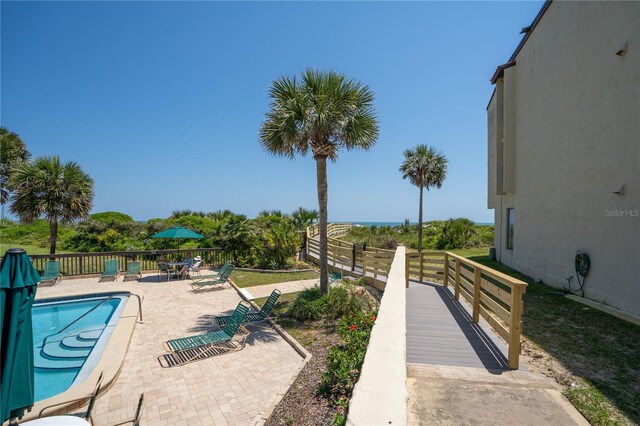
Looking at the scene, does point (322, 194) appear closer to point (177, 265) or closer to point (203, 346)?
point (203, 346)

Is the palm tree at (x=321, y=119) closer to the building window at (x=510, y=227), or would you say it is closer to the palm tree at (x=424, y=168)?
the building window at (x=510, y=227)

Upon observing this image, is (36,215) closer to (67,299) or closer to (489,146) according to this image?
(67,299)

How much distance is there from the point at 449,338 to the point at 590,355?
228cm

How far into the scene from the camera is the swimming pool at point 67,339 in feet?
18.6

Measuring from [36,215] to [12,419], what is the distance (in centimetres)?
1421

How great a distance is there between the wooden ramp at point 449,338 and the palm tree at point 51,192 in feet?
50.9

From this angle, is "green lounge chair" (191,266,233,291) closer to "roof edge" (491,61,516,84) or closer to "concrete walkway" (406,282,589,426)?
"concrete walkway" (406,282,589,426)

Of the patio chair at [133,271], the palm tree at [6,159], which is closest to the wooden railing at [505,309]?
the patio chair at [133,271]

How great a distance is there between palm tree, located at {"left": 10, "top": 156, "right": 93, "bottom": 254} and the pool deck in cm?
937

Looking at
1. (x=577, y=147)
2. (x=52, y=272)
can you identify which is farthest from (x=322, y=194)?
(x=52, y=272)

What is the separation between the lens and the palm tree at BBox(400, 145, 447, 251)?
88.9ft

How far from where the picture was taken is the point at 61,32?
959 centimetres

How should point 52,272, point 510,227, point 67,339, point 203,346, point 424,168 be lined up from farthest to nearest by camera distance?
1. point 424,168
2. point 510,227
3. point 52,272
4. point 67,339
5. point 203,346

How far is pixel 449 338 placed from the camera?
212 inches
